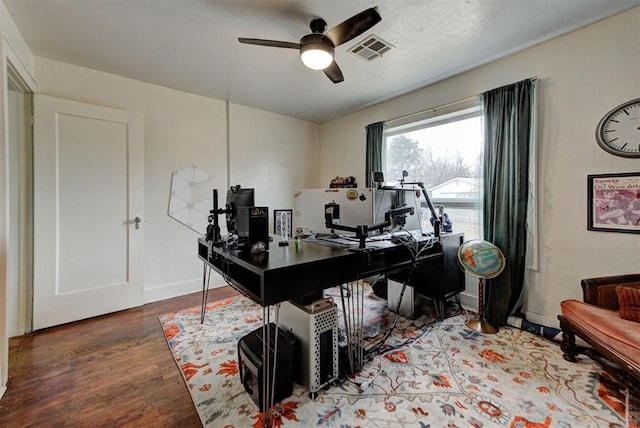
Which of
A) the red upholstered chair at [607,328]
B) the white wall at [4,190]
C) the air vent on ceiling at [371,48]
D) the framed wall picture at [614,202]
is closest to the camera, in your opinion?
the red upholstered chair at [607,328]

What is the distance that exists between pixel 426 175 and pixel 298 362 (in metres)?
2.59

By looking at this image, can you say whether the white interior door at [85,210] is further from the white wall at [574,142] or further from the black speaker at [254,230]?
the white wall at [574,142]

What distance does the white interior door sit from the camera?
2.39 metres

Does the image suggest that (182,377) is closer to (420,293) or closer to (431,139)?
(420,293)

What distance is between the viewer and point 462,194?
2.91 meters

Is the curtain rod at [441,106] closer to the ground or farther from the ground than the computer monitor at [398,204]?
farther from the ground

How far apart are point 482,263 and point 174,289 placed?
3.43 meters

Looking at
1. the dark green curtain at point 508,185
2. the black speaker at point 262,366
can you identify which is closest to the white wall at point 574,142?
the dark green curtain at point 508,185

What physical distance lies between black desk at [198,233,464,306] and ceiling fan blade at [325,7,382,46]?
1393mm

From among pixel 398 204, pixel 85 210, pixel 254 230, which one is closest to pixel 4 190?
pixel 85 210

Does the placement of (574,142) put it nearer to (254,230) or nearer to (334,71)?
(334,71)

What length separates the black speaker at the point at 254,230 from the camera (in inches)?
61.4

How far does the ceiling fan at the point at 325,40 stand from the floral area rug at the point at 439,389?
7.36 feet

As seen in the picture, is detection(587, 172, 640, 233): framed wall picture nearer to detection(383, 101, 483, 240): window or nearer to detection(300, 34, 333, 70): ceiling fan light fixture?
detection(383, 101, 483, 240): window
